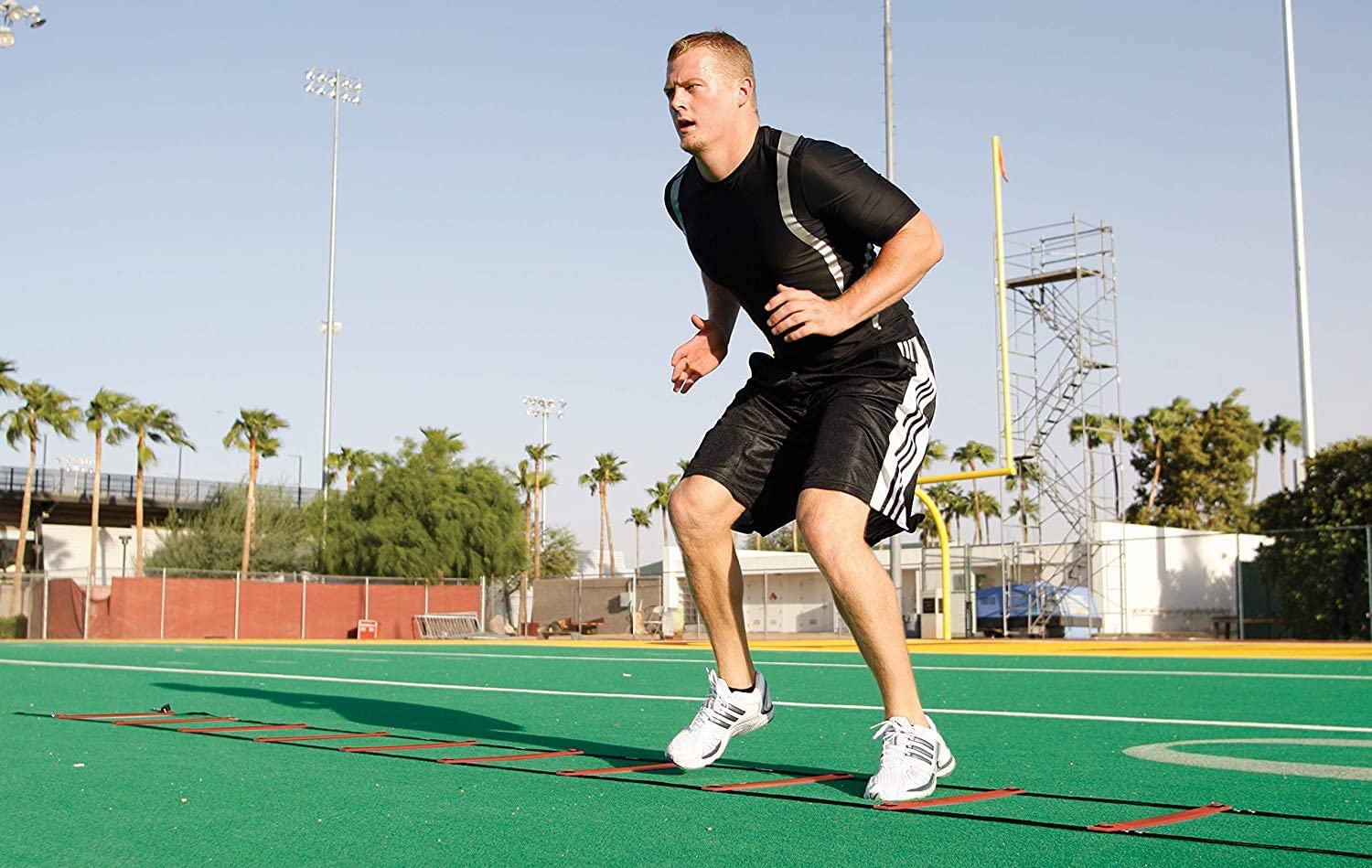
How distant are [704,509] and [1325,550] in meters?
27.0

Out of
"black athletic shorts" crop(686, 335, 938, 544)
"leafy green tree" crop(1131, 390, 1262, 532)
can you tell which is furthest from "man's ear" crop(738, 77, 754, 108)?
"leafy green tree" crop(1131, 390, 1262, 532)

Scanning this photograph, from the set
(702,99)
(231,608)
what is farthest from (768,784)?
(231,608)

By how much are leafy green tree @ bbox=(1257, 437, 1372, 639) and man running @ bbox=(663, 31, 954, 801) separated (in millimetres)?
25062

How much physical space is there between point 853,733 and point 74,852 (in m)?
3.14

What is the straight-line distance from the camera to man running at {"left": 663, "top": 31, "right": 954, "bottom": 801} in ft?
12.4

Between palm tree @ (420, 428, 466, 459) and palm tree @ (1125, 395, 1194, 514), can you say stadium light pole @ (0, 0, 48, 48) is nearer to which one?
palm tree @ (420, 428, 466, 459)

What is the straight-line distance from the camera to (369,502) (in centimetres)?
4572

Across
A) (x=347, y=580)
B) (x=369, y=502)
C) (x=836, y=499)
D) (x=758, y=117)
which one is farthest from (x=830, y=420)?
(x=369, y=502)

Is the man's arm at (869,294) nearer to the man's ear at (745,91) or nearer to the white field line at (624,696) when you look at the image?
the man's ear at (745,91)

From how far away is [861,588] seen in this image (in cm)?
371

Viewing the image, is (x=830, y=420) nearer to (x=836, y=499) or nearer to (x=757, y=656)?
(x=836, y=499)

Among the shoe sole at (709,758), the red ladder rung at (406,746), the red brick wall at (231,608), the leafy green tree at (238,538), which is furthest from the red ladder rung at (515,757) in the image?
the leafy green tree at (238,538)

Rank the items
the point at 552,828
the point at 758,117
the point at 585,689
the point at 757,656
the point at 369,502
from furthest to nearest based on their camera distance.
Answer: the point at 369,502
the point at 757,656
the point at 585,689
the point at 758,117
the point at 552,828

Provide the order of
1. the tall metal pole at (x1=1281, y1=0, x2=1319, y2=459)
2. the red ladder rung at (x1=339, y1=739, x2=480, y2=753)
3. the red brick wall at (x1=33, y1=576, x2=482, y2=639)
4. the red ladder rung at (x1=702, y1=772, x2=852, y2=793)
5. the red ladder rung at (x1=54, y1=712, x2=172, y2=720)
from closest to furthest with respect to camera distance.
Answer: the red ladder rung at (x1=702, y1=772, x2=852, y2=793) → the red ladder rung at (x1=339, y1=739, x2=480, y2=753) → the red ladder rung at (x1=54, y1=712, x2=172, y2=720) → the tall metal pole at (x1=1281, y1=0, x2=1319, y2=459) → the red brick wall at (x1=33, y1=576, x2=482, y2=639)
